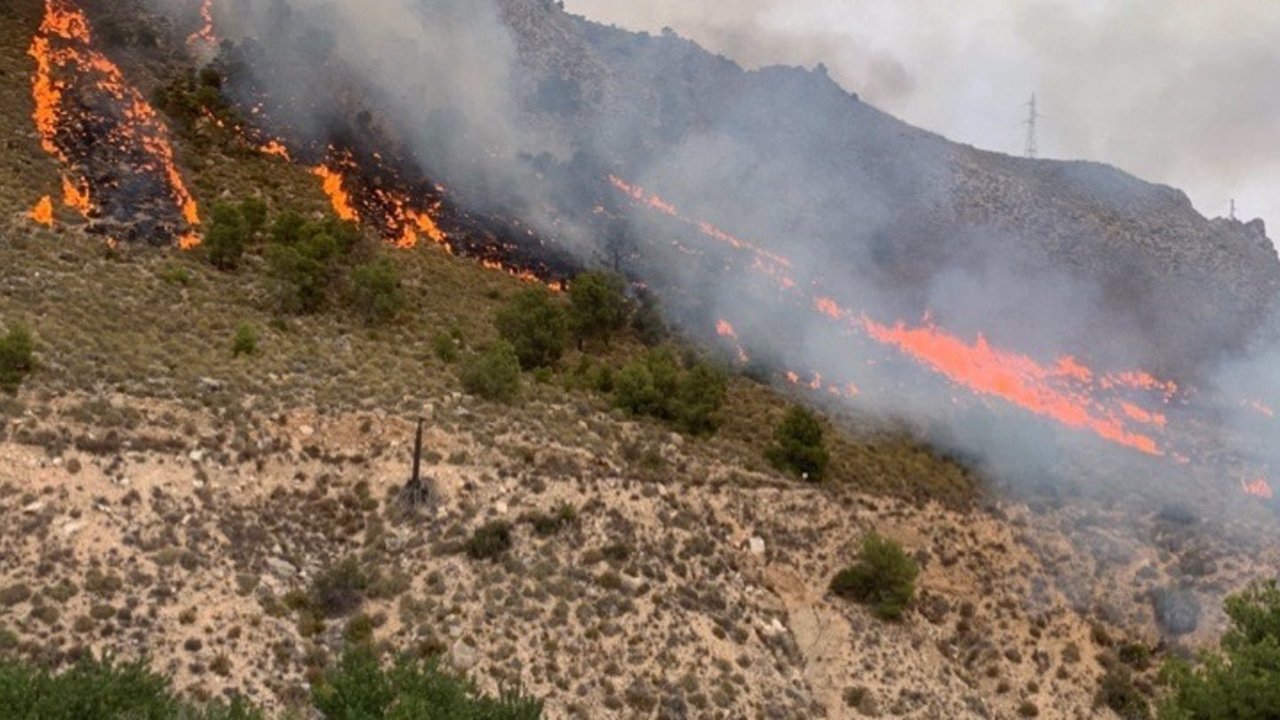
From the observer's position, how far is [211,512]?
2930 cm

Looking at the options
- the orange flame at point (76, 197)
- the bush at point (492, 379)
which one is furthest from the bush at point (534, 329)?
the orange flame at point (76, 197)

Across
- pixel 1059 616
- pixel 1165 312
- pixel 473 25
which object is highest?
pixel 473 25

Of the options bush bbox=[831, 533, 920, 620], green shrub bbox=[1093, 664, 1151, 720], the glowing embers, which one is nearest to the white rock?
bush bbox=[831, 533, 920, 620]

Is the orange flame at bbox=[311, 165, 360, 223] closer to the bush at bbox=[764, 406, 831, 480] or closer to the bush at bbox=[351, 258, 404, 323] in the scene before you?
the bush at bbox=[351, 258, 404, 323]

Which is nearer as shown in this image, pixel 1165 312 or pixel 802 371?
pixel 802 371

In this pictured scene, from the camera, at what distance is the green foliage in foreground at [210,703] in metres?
19.2

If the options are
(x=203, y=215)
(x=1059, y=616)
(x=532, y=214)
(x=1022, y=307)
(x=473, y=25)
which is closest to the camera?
(x=1059, y=616)

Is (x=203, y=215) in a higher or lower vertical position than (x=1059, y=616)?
higher

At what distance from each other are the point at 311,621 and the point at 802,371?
3457cm

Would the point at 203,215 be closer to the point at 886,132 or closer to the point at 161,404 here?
the point at 161,404

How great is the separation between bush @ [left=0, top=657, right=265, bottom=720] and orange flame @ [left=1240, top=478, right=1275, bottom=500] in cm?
4972

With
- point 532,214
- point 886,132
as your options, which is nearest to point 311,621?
point 532,214

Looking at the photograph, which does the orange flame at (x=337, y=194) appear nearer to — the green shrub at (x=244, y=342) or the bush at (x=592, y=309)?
the bush at (x=592, y=309)

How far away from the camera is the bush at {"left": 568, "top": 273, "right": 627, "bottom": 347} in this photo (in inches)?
2005
